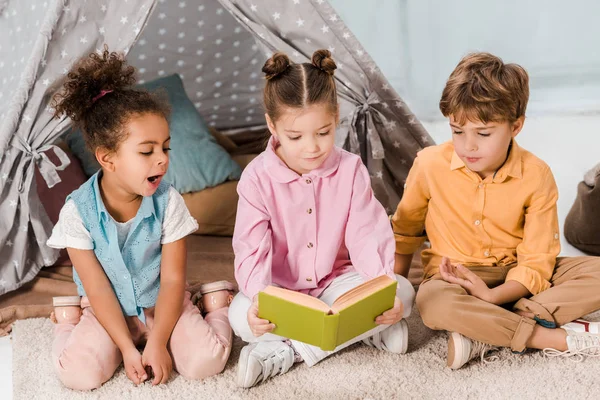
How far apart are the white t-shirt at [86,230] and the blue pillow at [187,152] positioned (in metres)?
0.69

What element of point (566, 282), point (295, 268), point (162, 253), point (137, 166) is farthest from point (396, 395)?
point (137, 166)

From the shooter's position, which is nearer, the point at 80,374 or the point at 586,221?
the point at 80,374

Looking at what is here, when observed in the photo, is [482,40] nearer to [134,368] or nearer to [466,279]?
[466,279]

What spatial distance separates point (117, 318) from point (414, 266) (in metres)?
0.98

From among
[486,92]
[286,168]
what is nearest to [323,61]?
[286,168]

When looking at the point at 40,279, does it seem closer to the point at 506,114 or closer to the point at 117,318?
the point at 117,318

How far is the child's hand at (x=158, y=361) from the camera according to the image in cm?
181

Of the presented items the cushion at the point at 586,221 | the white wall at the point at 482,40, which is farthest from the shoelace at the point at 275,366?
the white wall at the point at 482,40

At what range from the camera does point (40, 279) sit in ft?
7.54

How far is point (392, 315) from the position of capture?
175cm

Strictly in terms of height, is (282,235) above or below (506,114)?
below

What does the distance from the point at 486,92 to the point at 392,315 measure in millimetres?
594

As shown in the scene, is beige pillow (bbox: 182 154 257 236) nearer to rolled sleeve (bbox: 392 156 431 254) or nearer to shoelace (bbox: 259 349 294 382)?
rolled sleeve (bbox: 392 156 431 254)

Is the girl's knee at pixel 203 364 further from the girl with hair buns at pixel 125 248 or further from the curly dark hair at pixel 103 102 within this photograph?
the curly dark hair at pixel 103 102
